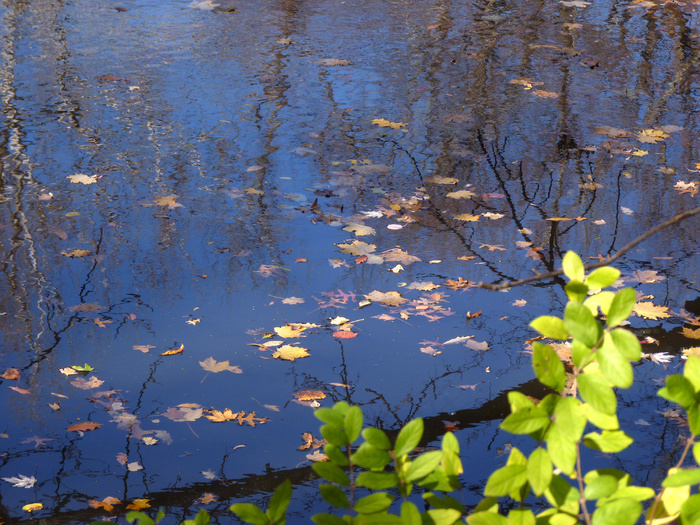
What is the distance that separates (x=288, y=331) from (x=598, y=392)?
11.5 feet

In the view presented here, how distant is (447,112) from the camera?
8.06 meters

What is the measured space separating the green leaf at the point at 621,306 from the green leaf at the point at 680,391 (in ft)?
0.42

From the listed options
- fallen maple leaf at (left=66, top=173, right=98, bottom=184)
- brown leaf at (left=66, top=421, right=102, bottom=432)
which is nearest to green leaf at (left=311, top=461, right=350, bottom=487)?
brown leaf at (left=66, top=421, right=102, bottom=432)

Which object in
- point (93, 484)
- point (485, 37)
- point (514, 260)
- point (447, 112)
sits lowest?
point (93, 484)

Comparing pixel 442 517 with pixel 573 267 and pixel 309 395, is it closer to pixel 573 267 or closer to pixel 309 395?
pixel 573 267

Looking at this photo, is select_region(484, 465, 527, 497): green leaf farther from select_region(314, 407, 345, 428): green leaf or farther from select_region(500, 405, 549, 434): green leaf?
select_region(314, 407, 345, 428): green leaf

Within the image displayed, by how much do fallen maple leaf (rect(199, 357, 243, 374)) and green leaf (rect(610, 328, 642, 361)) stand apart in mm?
3310

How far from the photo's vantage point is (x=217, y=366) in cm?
413

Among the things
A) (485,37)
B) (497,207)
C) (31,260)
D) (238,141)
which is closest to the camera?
(31,260)

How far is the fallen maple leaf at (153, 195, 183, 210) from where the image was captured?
6043 millimetres

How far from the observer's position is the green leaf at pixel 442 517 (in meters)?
1.12

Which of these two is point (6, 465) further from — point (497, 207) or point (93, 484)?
point (497, 207)

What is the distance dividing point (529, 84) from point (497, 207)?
3630mm

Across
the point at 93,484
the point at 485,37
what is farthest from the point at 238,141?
the point at 485,37
